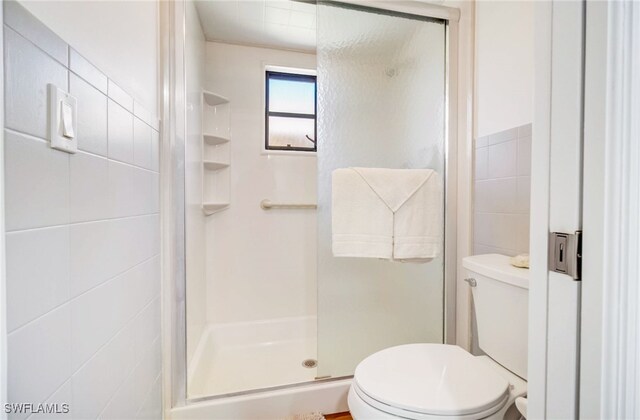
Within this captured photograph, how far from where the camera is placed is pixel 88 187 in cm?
65

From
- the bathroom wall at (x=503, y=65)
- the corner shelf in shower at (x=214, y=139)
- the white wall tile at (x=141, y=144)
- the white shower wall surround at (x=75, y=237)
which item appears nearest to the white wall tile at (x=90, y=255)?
the white shower wall surround at (x=75, y=237)

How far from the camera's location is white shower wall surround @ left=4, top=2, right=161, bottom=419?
456 millimetres

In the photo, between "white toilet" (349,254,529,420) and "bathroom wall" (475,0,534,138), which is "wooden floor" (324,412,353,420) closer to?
"white toilet" (349,254,529,420)

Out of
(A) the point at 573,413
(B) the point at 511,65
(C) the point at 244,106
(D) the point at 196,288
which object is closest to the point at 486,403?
(A) the point at 573,413

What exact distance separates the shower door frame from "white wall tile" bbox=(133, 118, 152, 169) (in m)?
0.14

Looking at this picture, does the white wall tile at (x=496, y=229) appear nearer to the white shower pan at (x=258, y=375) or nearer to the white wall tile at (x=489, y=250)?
the white wall tile at (x=489, y=250)

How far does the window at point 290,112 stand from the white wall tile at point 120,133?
1.19 metres

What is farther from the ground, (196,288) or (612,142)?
(612,142)

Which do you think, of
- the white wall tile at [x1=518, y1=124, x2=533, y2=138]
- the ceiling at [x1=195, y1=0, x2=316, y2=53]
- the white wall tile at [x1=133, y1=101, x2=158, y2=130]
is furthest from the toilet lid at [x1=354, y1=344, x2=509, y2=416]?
the ceiling at [x1=195, y1=0, x2=316, y2=53]

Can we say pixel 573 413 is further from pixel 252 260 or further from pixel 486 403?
pixel 252 260

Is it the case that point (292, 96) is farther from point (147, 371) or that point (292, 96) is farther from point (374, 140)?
point (147, 371)

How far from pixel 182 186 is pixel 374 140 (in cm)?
89

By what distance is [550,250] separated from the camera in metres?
0.40

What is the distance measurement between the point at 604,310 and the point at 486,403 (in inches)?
23.8
